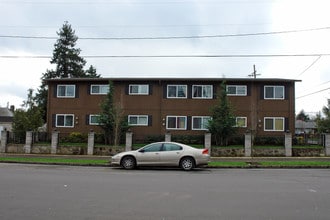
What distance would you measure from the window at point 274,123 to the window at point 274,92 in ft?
6.35

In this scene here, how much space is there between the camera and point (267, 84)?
33031 mm

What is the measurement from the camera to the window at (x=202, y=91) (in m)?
33.6

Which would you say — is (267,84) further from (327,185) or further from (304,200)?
(304,200)

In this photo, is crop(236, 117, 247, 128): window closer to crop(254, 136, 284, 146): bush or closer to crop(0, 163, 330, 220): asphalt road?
crop(254, 136, 284, 146): bush

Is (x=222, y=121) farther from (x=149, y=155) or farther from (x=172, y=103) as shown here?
(x=149, y=155)

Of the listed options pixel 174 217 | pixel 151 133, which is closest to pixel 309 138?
pixel 151 133

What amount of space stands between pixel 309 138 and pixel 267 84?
6.06 m

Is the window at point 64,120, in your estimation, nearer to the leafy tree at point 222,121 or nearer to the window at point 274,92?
the leafy tree at point 222,121

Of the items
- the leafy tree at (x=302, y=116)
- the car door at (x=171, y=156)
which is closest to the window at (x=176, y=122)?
the car door at (x=171, y=156)

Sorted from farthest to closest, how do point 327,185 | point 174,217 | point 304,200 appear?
1. point 327,185
2. point 304,200
3. point 174,217

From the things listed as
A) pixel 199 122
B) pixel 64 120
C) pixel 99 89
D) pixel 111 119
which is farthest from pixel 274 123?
pixel 64 120

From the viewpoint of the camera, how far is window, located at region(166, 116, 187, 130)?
3353 cm

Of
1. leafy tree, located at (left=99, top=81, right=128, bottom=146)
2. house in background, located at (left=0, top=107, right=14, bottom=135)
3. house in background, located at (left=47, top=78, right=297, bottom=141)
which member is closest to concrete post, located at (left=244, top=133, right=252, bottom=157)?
house in background, located at (left=47, top=78, right=297, bottom=141)

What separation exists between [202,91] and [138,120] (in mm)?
6345
